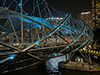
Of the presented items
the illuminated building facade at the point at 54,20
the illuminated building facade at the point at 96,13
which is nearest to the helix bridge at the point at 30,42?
the illuminated building facade at the point at 54,20

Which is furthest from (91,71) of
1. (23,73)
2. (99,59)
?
(23,73)

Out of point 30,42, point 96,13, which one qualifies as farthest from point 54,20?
point 96,13

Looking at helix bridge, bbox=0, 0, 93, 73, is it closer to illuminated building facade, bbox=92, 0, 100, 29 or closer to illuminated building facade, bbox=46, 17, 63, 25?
illuminated building facade, bbox=46, 17, 63, 25

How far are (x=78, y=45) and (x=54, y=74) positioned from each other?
6312 millimetres

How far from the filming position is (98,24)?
62188mm

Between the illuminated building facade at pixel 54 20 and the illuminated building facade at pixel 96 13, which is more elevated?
the illuminated building facade at pixel 96 13

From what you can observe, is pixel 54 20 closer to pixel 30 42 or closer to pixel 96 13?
pixel 30 42

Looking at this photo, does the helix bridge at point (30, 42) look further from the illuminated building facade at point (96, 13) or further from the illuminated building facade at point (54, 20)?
the illuminated building facade at point (96, 13)

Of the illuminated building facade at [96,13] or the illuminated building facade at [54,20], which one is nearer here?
the illuminated building facade at [54,20]

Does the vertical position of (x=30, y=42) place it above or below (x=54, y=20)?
below

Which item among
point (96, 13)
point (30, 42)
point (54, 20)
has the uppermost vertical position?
point (96, 13)

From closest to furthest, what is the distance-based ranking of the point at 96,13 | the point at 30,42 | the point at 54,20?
1. the point at 30,42
2. the point at 54,20
3. the point at 96,13

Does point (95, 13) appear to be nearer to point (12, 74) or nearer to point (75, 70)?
point (75, 70)

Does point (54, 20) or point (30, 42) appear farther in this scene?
point (54, 20)
